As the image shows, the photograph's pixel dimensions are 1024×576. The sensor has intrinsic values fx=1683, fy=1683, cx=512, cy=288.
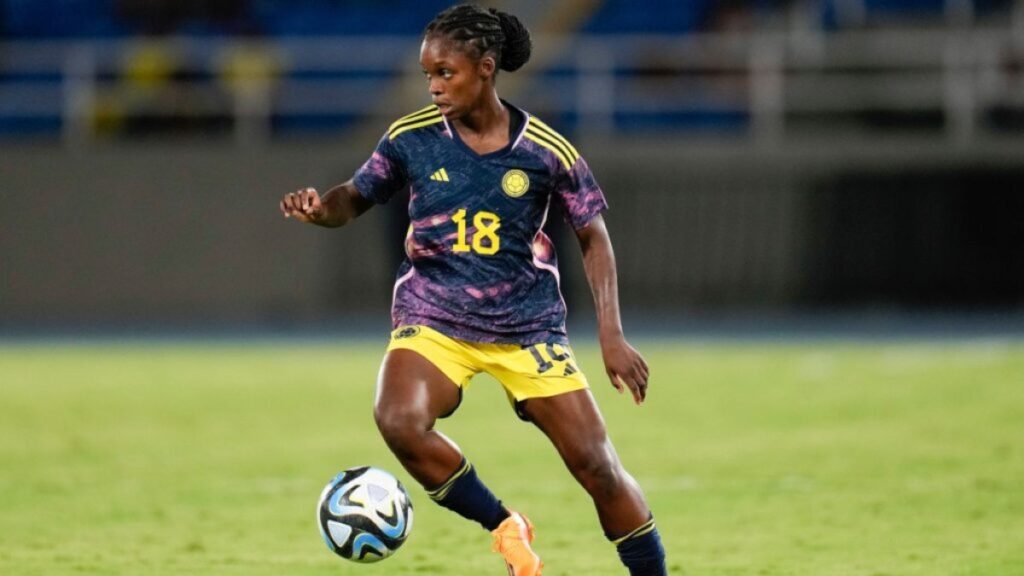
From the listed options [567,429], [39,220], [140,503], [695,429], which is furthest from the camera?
[39,220]

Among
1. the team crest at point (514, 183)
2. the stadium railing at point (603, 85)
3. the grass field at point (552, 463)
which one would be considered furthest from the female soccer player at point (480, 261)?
the stadium railing at point (603, 85)

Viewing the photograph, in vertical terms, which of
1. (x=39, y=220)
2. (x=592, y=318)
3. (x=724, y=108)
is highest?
(x=724, y=108)

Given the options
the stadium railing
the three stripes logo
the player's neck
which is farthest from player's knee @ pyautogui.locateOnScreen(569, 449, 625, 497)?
the stadium railing

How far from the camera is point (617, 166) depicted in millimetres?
22000

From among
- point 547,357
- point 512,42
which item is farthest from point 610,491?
point 512,42

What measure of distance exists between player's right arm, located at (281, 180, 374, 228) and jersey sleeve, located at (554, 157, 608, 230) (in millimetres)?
770

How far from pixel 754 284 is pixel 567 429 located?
16965 mm

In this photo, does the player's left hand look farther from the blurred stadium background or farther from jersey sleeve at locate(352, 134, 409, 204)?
the blurred stadium background

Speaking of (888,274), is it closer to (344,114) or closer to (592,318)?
(592,318)

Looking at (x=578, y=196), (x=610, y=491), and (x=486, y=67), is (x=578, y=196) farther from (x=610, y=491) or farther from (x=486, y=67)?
(x=610, y=491)

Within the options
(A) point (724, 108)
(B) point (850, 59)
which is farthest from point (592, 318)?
(B) point (850, 59)

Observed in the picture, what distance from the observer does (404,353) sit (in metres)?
6.33

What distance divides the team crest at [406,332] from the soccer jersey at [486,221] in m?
0.03

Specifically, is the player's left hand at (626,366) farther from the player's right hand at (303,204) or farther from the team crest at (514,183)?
the player's right hand at (303,204)
